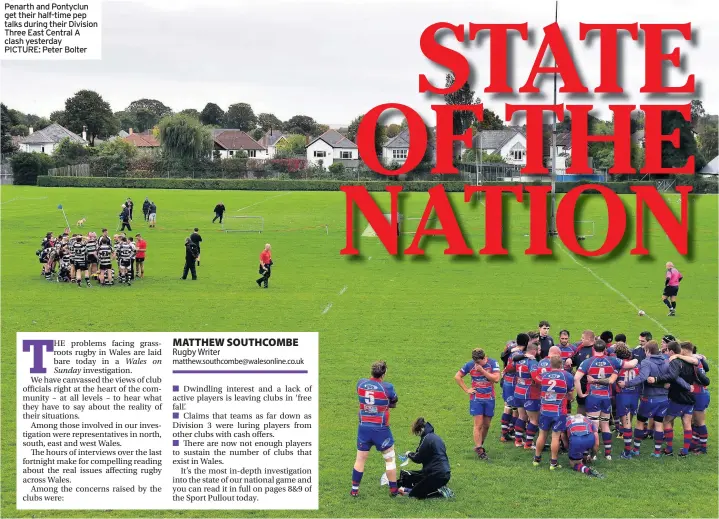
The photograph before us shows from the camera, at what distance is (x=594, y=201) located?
83.4m

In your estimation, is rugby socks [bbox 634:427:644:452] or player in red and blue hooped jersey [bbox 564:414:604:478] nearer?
player in red and blue hooped jersey [bbox 564:414:604:478]

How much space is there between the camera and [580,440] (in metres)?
14.5

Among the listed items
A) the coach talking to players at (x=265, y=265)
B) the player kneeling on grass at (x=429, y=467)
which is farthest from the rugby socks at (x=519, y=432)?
the coach talking to players at (x=265, y=265)

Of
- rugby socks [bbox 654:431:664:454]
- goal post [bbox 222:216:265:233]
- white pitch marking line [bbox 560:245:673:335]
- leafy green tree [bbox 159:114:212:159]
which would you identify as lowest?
rugby socks [bbox 654:431:664:454]

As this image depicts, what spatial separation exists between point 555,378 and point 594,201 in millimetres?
71725

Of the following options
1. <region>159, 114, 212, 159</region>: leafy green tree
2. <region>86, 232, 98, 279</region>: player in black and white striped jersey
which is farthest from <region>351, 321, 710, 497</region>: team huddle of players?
<region>159, 114, 212, 159</region>: leafy green tree

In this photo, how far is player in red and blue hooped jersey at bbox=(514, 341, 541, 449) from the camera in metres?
15.0

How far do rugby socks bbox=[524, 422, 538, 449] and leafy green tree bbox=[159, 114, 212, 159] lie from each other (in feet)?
326

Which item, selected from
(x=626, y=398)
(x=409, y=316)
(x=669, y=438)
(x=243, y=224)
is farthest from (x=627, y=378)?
(x=243, y=224)

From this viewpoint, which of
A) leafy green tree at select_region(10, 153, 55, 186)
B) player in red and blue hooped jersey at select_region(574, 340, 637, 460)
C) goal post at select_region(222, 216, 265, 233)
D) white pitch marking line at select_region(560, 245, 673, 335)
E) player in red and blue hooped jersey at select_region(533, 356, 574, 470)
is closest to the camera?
player in red and blue hooped jersey at select_region(533, 356, 574, 470)

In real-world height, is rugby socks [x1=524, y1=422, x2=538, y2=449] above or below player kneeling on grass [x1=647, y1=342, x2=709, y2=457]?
below

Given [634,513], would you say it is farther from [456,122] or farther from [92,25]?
[456,122]

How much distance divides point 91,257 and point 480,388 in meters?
22.0

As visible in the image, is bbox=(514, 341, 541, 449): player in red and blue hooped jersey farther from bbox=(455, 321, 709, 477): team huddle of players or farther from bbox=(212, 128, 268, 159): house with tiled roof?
bbox=(212, 128, 268, 159): house with tiled roof
